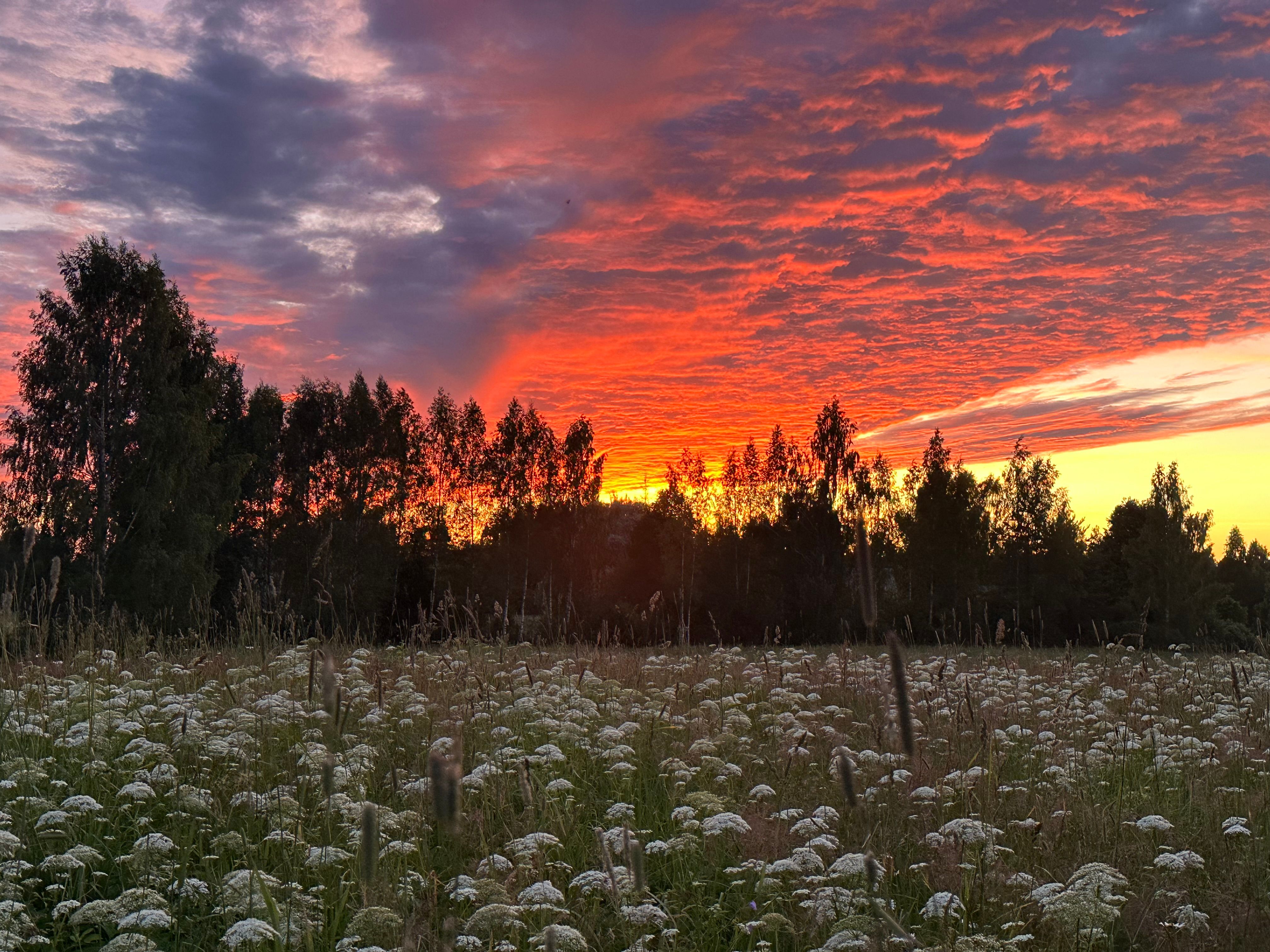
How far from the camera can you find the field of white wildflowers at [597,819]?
11.0ft

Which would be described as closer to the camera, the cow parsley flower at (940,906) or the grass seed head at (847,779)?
the grass seed head at (847,779)

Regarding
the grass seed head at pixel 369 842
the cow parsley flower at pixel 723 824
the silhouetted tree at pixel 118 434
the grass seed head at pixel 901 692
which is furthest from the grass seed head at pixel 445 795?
the silhouetted tree at pixel 118 434

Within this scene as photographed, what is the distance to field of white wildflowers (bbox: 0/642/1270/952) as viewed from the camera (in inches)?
132

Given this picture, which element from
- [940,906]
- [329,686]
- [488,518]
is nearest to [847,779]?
[329,686]

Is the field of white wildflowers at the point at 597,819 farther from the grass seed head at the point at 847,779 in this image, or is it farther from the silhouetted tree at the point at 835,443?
the silhouetted tree at the point at 835,443

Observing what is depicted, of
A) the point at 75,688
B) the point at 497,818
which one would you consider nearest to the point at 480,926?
the point at 497,818

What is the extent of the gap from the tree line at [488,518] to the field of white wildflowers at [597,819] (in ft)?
53.9

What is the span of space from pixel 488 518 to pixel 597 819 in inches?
1728

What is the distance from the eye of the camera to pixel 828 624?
35531 mm

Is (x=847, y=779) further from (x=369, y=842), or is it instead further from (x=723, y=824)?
(x=723, y=824)

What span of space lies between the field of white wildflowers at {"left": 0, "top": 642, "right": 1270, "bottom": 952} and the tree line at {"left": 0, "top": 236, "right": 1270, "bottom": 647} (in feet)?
53.9

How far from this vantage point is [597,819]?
5082 mm

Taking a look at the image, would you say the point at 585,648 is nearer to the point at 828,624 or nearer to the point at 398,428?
the point at 828,624

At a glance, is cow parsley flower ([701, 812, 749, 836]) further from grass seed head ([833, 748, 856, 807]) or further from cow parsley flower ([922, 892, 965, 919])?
grass seed head ([833, 748, 856, 807])
